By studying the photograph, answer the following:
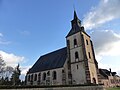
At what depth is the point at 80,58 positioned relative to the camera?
30.4m

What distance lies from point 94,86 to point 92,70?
529 centimetres

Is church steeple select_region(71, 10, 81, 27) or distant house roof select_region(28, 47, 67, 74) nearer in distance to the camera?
distant house roof select_region(28, 47, 67, 74)

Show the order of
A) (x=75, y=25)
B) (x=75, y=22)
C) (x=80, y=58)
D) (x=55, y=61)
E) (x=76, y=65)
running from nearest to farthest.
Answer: (x=80, y=58), (x=76, y=65), (x=75, y=25), (x=75, y=22), (x=55, y=61)

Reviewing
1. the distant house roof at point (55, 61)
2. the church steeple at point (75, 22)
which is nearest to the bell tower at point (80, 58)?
the church steeple at point (75, 22)

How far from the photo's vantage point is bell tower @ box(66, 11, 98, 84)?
28.5m

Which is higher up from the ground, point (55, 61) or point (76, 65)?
point (55, 61)

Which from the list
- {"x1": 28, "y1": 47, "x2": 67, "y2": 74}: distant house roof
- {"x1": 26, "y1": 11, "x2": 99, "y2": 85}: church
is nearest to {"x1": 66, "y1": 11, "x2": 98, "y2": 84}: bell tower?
{"x1": 26, "y1": 11, "x2": 99, "y2": 85}: church

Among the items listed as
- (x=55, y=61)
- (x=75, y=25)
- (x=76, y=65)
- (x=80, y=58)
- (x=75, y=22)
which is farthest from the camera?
(x=55, y=61)

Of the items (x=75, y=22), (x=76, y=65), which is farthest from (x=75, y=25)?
(x=76, y=65)

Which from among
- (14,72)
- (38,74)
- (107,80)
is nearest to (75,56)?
(38,74)

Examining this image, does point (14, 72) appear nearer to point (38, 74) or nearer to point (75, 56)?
point (38, 74)

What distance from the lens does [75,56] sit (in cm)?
3183

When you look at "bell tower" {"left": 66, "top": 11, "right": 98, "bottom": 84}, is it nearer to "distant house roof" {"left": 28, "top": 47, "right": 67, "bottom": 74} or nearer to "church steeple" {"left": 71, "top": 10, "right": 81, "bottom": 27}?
"church steeple" {"left": 71, "top": 10, "right": 81, "bottom": 27}

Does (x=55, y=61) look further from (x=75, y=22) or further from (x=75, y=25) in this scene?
(x=75, y=22)
